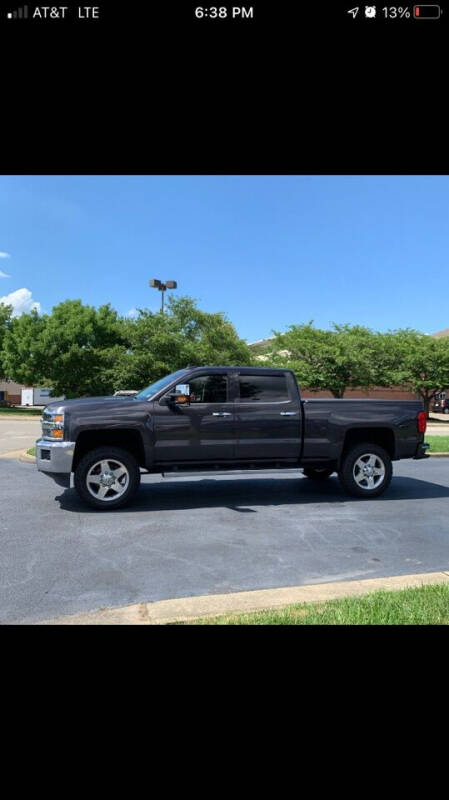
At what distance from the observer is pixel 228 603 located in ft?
10.7

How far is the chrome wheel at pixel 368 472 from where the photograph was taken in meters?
7.04

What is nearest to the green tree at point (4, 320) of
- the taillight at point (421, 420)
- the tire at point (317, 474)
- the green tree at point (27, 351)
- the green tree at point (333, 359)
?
the green tree at point (27, 351)

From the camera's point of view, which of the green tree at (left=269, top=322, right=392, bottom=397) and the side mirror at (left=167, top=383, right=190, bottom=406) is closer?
the side mirror at (left=167, top=383, right=190, bottom=406)

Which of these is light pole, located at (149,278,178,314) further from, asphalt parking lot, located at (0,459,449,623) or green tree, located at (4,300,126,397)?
asphalt parking lot, located at (0,459,449,623)

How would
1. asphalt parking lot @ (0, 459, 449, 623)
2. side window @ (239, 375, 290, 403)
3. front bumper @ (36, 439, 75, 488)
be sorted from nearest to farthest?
1. asphalt parking lot @ (0, 459, 449, 623)
2. front bumper @ (36, 439, 75, 488)
3. side window @ (239, 375, 290, 403)

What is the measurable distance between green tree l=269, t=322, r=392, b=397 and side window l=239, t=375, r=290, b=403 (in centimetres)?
2331

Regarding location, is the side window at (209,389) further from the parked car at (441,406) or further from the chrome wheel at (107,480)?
the parked car at (441,406)

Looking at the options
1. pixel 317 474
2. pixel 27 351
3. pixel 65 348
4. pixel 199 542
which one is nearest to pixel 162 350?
pixel 65 348

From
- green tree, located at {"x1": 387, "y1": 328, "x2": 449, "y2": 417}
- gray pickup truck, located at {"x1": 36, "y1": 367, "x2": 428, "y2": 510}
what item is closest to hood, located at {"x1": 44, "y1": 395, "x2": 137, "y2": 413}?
gray pickup truck, located at {"x1": 36, "y1": 367, "x2": 428, "y2": 510}

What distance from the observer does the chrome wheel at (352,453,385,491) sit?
7035 millimetres
